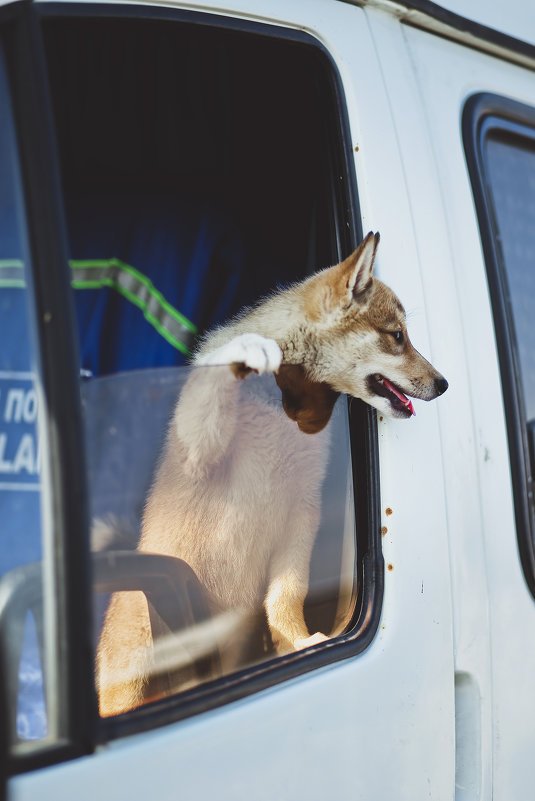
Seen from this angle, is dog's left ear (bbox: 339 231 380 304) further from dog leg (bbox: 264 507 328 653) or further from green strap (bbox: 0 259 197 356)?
green strap (bbox: 0 259 197 356)

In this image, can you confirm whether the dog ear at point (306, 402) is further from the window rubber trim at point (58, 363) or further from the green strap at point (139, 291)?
the green strap at point (139, 291)

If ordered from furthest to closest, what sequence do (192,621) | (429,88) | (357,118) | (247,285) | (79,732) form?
(247,285)
(429,88)
(357,118)
(192,621)
(79,732)

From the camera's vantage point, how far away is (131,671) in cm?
129

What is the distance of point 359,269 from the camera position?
1.50 meters

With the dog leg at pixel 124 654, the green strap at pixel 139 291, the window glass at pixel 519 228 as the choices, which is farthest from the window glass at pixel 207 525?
the green strap at pixel 139 291

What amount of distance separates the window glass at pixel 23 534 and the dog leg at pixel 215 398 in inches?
16.4

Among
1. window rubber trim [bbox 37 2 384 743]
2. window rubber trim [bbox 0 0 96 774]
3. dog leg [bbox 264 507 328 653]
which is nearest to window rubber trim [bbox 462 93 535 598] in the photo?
window rubber trim [bbox 37 2 384 743]

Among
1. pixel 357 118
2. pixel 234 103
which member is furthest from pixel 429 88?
pixel 234 103

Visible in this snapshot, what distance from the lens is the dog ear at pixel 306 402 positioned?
1.55m

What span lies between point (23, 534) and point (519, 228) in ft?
4.28

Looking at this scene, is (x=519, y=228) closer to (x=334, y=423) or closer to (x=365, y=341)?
(x=365, y=341)

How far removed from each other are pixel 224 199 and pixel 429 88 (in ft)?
2.94

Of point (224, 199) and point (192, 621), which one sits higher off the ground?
point (224, 199)

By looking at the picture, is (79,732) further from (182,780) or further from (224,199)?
(224,199)
